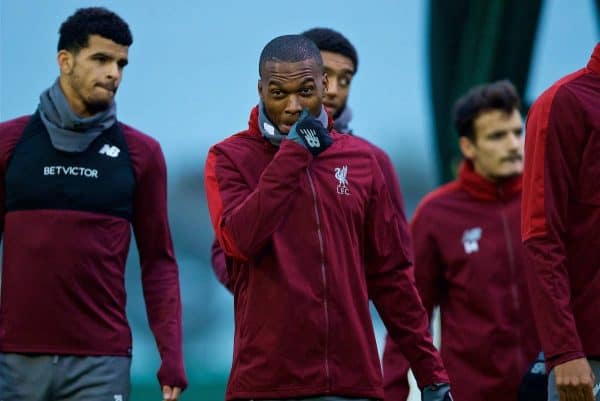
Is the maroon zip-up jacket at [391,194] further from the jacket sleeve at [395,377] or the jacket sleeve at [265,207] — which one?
the jacket sleeve at [265,207]

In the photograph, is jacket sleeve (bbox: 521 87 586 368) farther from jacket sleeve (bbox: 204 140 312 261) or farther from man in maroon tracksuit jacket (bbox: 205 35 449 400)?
jacket sleeve (bbox: 204 140 312 261)

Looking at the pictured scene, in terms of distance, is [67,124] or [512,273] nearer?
[67,124]

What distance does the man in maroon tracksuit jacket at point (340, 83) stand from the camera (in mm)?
5203

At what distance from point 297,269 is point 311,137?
0.37 metres

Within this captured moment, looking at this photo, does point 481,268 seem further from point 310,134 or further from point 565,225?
point 310,134

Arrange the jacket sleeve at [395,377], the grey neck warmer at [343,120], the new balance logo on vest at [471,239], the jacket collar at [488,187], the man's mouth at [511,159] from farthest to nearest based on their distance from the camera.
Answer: the man's mouth at [511,159], the jacket collar at [488,187], the new balance logo on vest at [471,239], the grey neck warmer at [343,120], the jacket sleeve at [395,377]

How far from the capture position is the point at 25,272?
14.8ft

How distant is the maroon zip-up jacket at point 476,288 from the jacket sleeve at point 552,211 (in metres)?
1.31

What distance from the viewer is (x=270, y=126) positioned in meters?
3.96

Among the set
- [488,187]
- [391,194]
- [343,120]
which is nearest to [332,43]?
[343,120]

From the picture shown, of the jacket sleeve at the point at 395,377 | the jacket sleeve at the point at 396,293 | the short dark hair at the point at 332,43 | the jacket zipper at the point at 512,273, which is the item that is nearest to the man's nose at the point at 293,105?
the jacket sleeve at the point at 396,293

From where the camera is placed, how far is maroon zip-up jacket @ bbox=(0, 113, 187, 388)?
4520mm

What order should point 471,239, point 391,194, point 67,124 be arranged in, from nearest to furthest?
point 67,124 < point 391,194 < point 471,239

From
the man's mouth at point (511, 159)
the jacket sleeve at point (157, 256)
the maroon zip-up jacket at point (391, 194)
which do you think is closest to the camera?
the jacket sleeve at point (157, 256)
